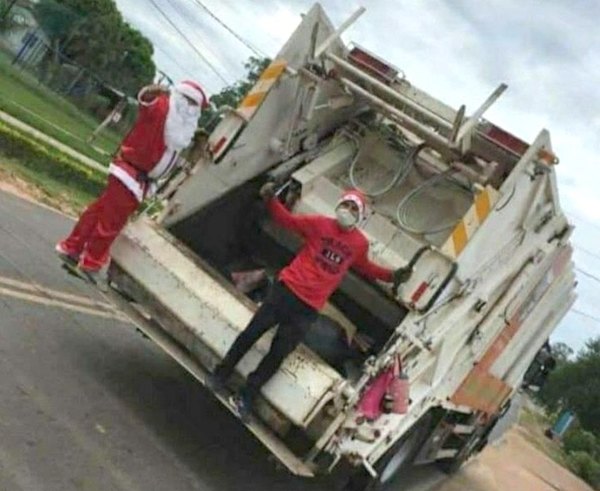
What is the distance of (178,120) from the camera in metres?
5.95

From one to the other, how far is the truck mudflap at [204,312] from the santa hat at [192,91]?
0.84 m

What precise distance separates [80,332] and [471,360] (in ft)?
9.00

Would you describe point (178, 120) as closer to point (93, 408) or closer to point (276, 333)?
point (276, 333)

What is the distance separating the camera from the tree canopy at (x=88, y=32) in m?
50.7

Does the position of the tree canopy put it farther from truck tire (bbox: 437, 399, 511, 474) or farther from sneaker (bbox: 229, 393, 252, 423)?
sneaker (bbox: 229, 393, 252, 423)

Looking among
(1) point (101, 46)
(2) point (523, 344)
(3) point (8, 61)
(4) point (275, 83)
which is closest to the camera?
(4) point (275, 83)

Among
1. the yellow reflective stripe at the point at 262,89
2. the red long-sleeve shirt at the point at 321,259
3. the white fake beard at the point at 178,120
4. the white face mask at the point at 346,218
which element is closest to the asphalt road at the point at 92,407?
the red long-sleeve shirt at the point at 321,259

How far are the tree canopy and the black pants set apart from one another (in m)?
45.8

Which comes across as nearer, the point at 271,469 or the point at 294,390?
the point at 294,390

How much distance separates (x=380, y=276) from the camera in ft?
19.0

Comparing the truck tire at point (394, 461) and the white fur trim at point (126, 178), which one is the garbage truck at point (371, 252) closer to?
the truck tire at point (394, 461)

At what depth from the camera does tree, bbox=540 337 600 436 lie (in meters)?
43.3

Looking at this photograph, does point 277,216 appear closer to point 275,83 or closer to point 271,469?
point 275,83

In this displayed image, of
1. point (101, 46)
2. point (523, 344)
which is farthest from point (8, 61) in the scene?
point (523, 344)
